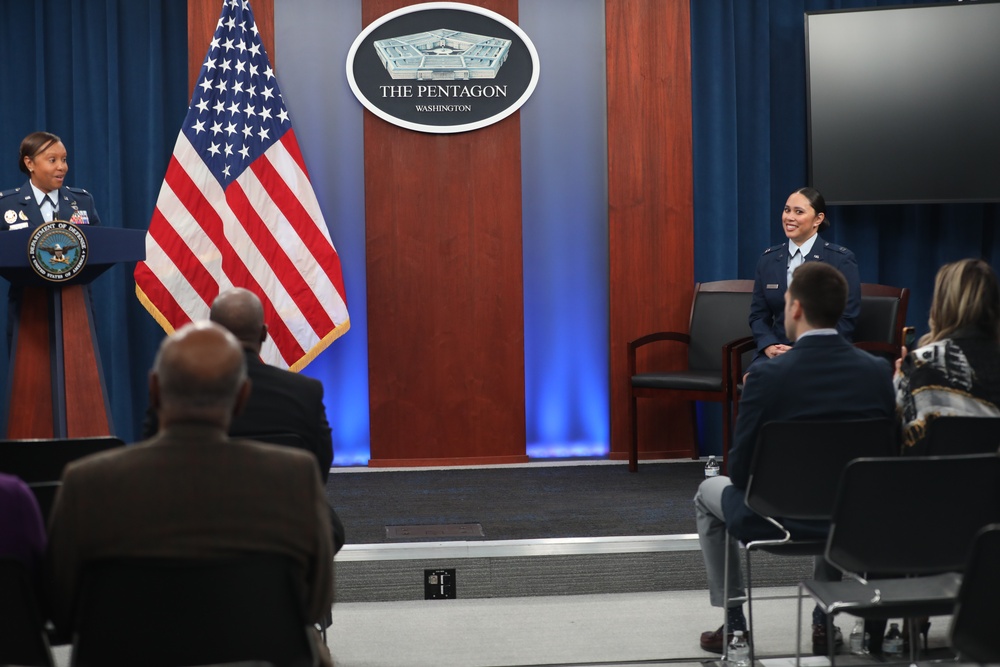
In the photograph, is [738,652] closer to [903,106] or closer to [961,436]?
[961,436]

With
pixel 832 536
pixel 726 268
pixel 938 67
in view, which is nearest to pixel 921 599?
pixel 832 536

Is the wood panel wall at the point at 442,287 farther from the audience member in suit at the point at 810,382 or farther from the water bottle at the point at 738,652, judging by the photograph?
the audience member in suit at the point at 810,382

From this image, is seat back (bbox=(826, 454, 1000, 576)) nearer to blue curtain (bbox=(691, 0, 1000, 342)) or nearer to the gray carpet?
the gray carpet

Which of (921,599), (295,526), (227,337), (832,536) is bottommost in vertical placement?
(921,599)

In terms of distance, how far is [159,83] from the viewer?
6113mm

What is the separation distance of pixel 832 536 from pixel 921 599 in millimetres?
273

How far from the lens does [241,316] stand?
9.86ft

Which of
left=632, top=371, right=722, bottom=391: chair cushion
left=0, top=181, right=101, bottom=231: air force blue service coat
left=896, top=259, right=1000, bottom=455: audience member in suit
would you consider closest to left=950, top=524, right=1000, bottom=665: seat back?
left=896, top=259, right=1000, bottom=455: audience member in suit

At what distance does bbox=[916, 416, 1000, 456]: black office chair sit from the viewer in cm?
296

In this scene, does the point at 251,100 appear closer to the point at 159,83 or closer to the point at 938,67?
the point at 159,83

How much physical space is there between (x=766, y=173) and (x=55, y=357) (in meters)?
4.11

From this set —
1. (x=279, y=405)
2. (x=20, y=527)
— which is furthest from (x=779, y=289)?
(x=20, y=527)

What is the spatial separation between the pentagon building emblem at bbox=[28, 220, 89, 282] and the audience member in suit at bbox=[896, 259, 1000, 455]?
10.6ft

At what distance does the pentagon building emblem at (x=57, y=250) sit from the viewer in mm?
4359
